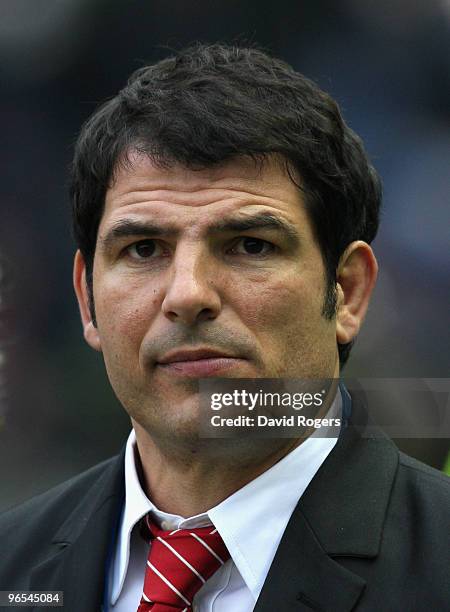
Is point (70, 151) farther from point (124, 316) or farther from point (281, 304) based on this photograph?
point (281, 304)

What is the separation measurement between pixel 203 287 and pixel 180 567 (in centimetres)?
69

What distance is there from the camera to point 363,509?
215 centimetres

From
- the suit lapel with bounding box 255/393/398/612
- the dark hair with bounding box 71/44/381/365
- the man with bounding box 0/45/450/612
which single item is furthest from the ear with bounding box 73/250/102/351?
the suit lapel with bounding box 255/393/398/612

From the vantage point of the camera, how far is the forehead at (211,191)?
220 cm

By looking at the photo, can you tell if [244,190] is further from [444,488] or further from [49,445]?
[49,445]

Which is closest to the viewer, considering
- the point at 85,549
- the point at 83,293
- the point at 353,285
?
the point at 85,549

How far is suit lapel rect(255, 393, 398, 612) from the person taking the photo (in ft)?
6.56

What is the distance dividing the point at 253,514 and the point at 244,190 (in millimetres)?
803

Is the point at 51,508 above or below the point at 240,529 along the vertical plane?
below

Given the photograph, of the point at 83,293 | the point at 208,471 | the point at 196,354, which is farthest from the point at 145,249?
the point at 208,471

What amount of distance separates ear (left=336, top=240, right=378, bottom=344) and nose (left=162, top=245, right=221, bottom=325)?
17.8 inches

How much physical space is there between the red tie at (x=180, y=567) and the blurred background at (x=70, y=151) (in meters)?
1.77

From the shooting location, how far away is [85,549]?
237cm

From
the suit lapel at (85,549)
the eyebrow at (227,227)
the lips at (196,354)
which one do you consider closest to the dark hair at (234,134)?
the eyebrow at (227,227)
